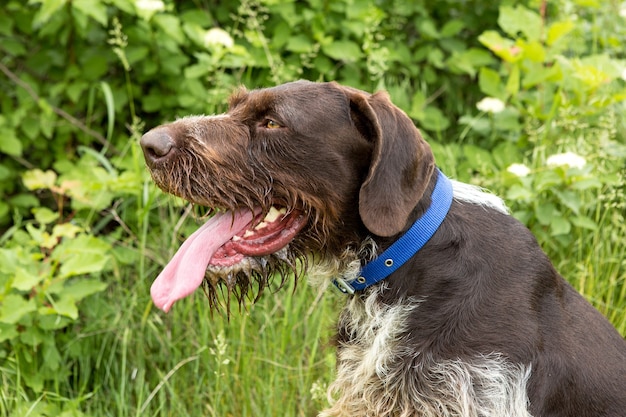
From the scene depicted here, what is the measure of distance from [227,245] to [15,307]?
1286 millimetres

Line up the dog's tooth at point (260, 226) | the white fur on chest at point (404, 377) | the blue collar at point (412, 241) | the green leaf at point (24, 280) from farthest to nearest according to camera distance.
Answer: the green leaf at point (24, 280)
the dog's tooth at point (260, 226)
the blue collar at point (412, 241)
the white fur on chest at point (404, 377)

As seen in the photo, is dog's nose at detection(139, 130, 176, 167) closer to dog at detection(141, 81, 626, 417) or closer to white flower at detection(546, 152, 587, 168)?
dog at detection(141, 81, 626, 417)

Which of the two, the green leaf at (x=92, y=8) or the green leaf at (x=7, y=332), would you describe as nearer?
the green leaf at (x=7, y=332)

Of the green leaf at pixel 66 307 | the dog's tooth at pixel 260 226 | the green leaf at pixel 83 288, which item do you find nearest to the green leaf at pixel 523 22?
the dog's tooth at pixel 260 226

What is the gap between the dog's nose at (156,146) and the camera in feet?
9.68

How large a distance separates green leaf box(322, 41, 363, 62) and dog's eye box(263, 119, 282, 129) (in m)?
2.04

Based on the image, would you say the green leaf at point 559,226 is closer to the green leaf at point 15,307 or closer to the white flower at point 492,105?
the white flower at point 492,105

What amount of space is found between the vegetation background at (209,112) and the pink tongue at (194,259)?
44 centimetres

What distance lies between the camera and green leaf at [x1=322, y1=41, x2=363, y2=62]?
5023 mm

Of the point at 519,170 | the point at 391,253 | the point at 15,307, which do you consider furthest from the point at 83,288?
the point at 519,170

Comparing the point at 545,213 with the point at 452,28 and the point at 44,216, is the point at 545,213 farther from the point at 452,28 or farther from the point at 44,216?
the point at 44,216

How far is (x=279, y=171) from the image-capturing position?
301 cm

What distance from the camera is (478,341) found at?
9.32 feet

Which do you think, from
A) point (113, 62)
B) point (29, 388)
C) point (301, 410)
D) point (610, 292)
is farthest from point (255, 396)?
point (113, 62)
